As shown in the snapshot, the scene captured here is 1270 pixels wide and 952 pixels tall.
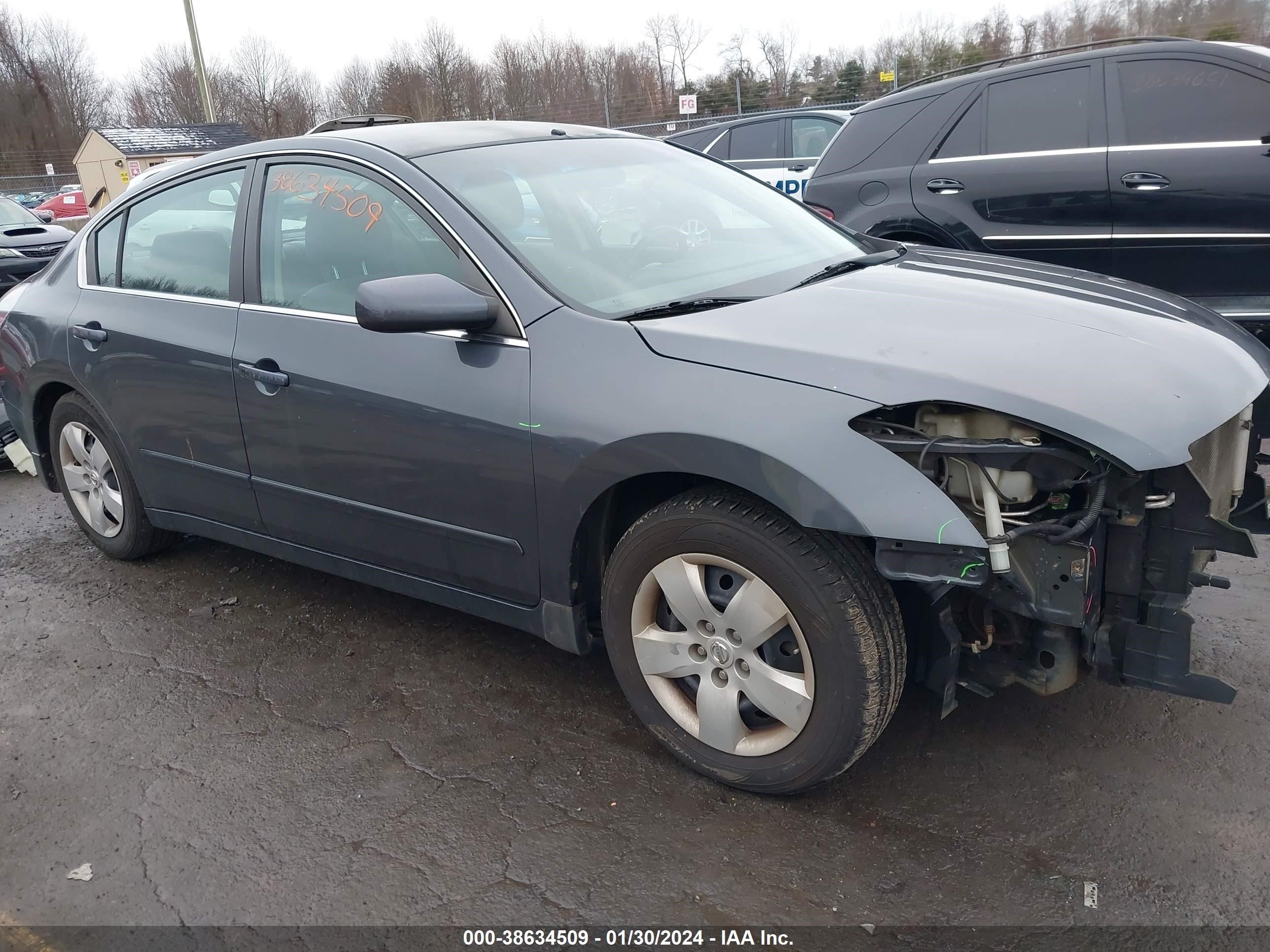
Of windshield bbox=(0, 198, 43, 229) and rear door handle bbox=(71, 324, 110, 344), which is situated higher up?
windshield bbox=(0, 198, 43, 229)

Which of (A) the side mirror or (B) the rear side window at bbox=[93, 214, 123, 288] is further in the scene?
(B) the rear side window at bbox=[93, 214, 123, 288]

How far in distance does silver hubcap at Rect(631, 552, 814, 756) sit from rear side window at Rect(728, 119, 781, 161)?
948 cm

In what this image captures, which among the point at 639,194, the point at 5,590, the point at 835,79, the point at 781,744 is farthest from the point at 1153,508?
the point at 835,79

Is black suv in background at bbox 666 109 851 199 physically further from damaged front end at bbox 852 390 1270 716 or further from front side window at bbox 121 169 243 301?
damaged front end at bbox 852 390 1270 716

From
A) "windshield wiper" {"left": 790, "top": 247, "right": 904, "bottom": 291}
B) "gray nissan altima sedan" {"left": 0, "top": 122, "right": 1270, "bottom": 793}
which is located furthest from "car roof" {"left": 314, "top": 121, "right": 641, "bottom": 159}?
"windshield wiper" {"left": 790, "top": 247, "right": 904, "bottom": 291}

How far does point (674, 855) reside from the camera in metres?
2.37

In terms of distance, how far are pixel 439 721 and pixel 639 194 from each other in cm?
182

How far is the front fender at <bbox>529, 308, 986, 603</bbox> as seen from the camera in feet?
6.99

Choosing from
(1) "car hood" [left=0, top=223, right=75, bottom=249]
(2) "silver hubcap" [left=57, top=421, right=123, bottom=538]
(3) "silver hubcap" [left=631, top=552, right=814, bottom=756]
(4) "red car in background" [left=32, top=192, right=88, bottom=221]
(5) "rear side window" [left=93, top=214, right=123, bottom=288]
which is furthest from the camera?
(4) "red car in background" [left=32, top=192, right=88, bottom=221]

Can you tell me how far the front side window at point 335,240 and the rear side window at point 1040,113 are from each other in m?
3.89

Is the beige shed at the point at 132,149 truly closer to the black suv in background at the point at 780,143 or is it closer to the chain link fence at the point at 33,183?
the chain link fence at the point at 33,183

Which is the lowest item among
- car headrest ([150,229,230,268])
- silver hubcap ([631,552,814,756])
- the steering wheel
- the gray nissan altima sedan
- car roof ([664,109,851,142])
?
silver hubcap ([631,552,814,756])

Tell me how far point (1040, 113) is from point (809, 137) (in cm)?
549

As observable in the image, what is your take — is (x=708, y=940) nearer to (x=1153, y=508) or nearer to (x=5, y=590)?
(x=1153, y=508)
